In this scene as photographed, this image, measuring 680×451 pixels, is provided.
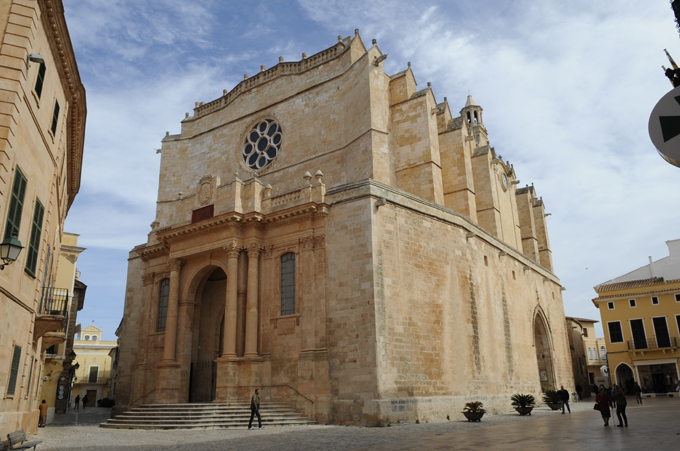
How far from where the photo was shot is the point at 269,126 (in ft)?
82.4

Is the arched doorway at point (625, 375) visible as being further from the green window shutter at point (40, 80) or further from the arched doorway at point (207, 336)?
the green window shutter at point (40, 80)

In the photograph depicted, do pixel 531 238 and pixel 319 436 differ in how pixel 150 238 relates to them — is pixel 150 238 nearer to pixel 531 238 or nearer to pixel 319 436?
pixel 319 436

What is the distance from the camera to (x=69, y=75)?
12.4m

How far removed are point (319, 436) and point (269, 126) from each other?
16.4 metres

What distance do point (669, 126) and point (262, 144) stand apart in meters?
23.3

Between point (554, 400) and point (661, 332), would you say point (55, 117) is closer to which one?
point (554, 400)

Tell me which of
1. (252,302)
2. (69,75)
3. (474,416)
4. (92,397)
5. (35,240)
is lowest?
(92,397)

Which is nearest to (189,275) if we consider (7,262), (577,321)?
(7,262)

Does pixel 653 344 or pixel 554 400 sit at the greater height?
pixel 653 344

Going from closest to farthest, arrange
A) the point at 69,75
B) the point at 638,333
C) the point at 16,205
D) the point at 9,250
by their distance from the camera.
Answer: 1. the point at 9,250
2. the point at 16,205
3. the point at 69,75
4. the point at 638,333

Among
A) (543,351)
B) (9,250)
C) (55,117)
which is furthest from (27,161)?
(543,351)

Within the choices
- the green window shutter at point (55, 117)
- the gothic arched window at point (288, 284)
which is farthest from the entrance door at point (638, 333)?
the green window shutter at point (55, 117)

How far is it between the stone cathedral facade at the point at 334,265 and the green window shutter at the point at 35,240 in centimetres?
733

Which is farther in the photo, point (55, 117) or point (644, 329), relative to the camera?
point (644, 329)
